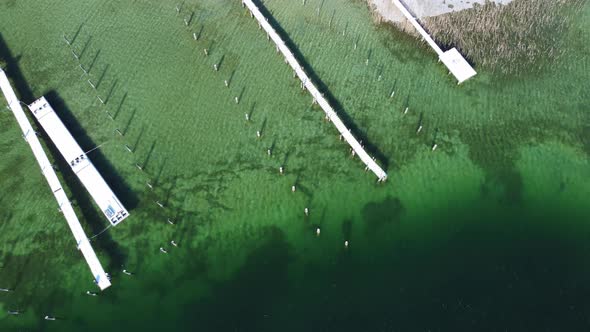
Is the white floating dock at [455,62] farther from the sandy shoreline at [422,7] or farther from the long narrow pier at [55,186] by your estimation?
the long narrow pier at [55,186]

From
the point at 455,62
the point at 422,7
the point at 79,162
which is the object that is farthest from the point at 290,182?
the point at 422,7

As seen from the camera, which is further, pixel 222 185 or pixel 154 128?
pixel 154 128

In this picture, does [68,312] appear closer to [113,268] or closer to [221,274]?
[113,268]

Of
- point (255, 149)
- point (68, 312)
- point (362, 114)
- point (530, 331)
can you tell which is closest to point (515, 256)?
point (530, 331)

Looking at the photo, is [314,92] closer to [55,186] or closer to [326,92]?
[326,92]

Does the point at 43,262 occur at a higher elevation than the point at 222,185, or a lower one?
higher

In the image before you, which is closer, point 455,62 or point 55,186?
point 55,186
